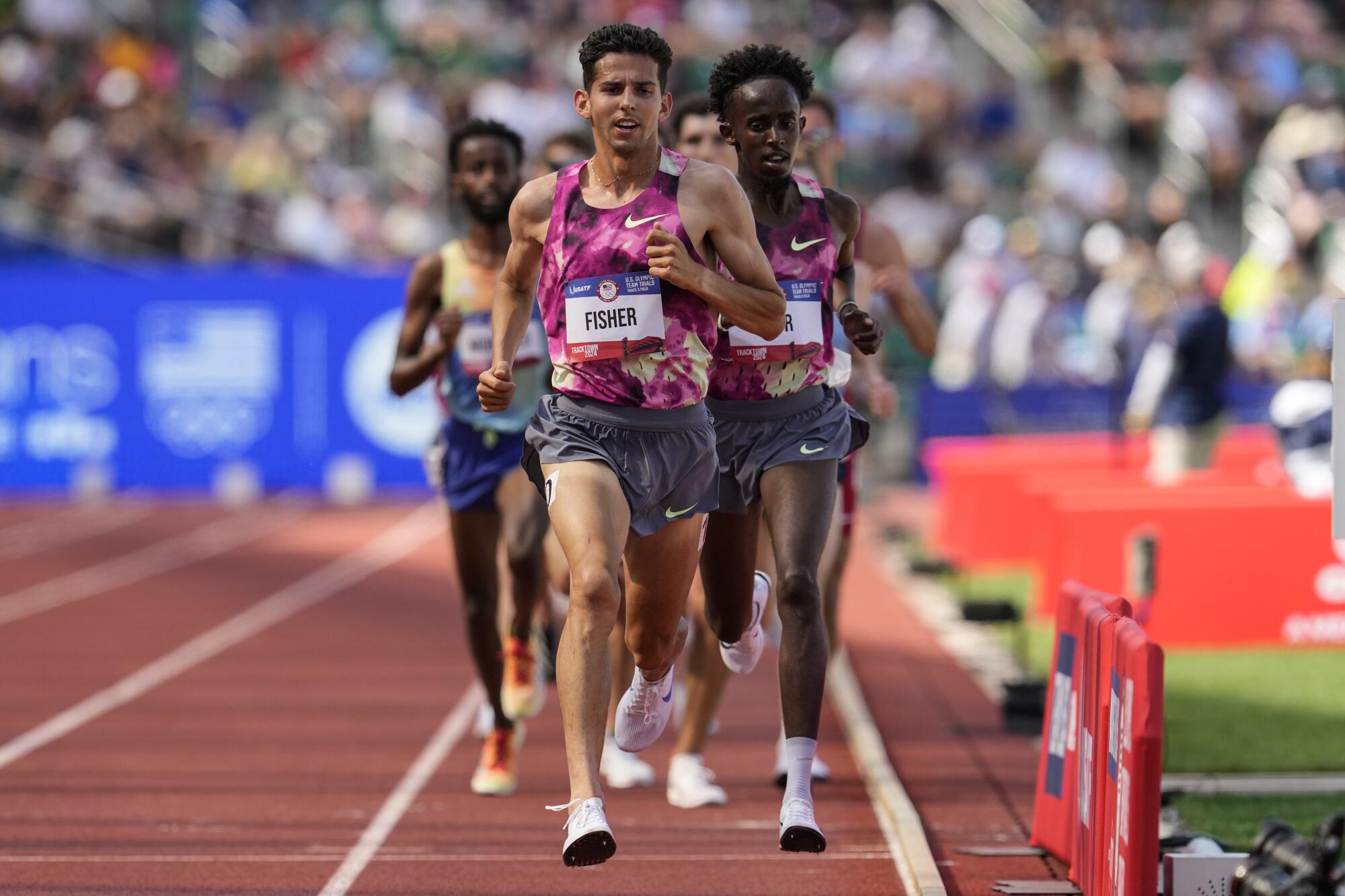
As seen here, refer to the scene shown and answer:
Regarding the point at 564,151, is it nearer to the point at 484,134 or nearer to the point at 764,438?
the point at 484,134

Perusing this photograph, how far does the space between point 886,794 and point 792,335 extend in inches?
84.6

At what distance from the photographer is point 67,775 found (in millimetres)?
7754

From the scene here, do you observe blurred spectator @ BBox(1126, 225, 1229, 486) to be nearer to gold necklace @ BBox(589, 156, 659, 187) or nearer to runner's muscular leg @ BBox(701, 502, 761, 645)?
runner's muscular leg @ BBox(701, 502, 761, 645)

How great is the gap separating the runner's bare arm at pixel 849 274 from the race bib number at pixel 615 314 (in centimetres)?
65

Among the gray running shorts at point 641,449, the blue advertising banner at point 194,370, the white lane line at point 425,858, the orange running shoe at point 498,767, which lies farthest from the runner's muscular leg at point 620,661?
the blue advertising banner at point 194,370

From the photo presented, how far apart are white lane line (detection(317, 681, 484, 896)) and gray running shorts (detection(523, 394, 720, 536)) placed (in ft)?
4.78

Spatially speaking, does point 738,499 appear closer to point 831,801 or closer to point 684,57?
point 831,801

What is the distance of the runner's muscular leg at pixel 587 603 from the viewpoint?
5164mm

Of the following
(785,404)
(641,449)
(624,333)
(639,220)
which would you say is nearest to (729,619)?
(785,404)

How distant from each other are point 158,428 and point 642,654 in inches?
577

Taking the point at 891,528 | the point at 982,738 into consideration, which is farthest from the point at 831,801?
the point at 891,528

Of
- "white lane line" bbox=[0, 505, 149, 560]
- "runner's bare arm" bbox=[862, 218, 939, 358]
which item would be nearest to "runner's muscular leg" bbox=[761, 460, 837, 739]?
"runner's bare arm" bbox=[862, 218, 939, 358]

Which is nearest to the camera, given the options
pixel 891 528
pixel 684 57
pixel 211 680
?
pixel 211 680

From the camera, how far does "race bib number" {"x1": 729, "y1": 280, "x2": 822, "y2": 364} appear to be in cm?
582
